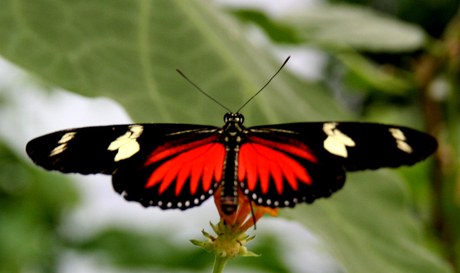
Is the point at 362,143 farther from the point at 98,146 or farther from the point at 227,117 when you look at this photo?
the point at 98,146

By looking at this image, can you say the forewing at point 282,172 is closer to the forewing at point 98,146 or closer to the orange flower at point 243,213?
the orange flower at point 243,213

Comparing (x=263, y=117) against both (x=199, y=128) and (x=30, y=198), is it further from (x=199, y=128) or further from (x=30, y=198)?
(x=30, y=198)

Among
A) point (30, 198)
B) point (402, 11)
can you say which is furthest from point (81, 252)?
point (402, 11)

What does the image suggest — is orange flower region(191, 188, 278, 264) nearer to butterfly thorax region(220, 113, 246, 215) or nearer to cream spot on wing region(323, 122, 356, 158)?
butterfly thorax region(220, 113, 246, 215)

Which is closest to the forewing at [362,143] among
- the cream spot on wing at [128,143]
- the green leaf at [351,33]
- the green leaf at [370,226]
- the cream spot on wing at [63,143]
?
the green leaf at [370,226]

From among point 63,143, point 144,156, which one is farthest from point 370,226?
point 63,143

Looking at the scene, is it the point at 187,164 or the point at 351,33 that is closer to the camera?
the point at 187,164

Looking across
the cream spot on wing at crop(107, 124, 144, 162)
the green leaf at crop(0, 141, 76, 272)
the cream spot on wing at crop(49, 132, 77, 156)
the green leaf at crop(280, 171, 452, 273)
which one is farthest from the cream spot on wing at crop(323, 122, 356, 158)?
the green leaf at crop(0, 141, 76, 272)
